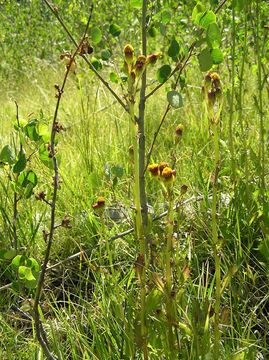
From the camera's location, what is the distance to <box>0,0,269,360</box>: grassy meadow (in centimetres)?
101

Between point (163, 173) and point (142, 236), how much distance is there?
16 cm

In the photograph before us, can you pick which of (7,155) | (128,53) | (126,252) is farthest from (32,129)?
(126,252)

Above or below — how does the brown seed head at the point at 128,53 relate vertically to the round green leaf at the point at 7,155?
above

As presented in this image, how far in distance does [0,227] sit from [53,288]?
36cm

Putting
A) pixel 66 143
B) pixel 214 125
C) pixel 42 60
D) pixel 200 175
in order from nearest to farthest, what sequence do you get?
pixel 214 125
pixel 200 175
pixel 66 143
pixel 42 60

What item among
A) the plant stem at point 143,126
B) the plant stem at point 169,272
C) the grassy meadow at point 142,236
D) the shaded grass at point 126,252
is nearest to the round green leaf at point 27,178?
the grassy meadow at point 142,236

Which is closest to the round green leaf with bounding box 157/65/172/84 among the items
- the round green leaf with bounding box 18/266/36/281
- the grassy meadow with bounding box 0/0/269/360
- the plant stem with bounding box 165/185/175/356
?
the grassy meadow with bounding box 0/0/269/360

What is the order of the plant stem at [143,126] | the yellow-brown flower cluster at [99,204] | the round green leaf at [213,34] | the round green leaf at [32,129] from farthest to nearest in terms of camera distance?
the plant stem at [143,126] → the round green leaf at [32,129] → the round green leaf at [213,34] → the yellow-brown flower cluster at [99,204]

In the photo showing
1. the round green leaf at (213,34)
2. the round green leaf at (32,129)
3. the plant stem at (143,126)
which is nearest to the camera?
the round green leaf at (213,34)

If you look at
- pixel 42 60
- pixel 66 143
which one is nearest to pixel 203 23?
pixel 66 143

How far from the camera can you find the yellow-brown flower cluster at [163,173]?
0.88 metres

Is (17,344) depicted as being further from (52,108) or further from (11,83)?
(11,83)

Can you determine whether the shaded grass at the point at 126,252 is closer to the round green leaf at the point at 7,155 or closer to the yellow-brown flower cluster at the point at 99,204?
the yellow-brown flower cluster at the point at 99,204

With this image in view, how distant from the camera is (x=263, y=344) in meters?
1.27
